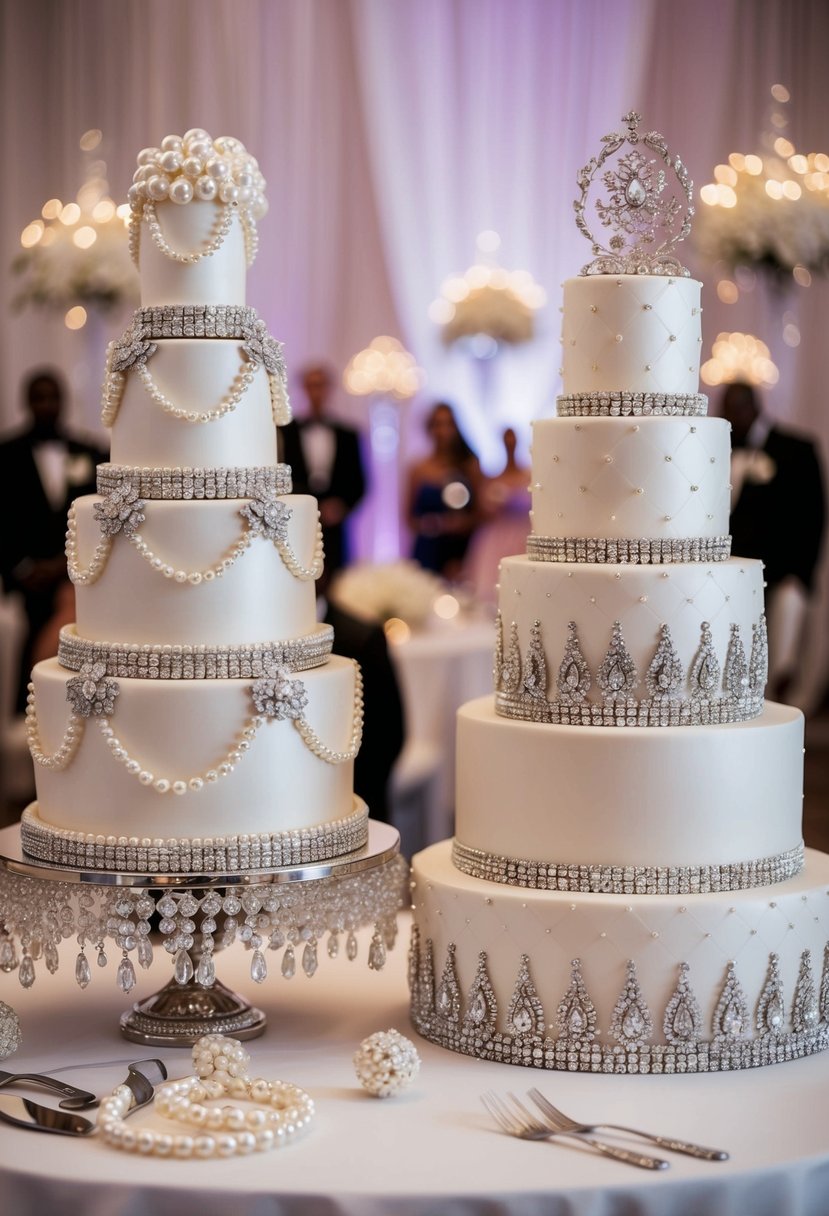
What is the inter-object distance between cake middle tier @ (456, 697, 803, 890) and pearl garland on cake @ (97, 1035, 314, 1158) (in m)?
0.61

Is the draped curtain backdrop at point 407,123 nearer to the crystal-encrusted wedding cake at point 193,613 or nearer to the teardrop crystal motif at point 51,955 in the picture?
the crystal-encrusted wedding cake at point 193,613

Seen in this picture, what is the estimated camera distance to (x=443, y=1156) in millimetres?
2352

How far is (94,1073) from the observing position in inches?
109

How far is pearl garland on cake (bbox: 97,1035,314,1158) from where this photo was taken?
2355 mm

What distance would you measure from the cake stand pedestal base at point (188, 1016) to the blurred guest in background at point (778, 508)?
4.25 metres

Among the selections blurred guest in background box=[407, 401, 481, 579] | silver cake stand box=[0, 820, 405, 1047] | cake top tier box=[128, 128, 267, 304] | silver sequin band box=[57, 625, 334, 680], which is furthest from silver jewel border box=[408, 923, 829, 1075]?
blurred guest in background box=[407, 401, 481, 579]

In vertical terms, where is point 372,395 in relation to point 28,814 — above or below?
above

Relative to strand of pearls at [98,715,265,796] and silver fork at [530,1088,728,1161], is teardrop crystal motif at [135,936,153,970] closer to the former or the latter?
strand of pearls at [98,715,265,796]

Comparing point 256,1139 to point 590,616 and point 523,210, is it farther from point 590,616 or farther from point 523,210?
point 523,210

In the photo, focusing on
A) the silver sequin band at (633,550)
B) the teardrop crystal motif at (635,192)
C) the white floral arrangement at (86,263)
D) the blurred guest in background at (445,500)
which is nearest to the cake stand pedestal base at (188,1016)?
the silver sequin band at (633,550)

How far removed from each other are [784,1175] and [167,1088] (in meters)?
0.95

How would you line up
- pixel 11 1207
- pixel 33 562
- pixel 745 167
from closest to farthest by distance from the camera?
pixel 11 1207 → pixel 745 167 → pixel 33 562

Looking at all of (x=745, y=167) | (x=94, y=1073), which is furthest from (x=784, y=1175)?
(x=745, y=167)

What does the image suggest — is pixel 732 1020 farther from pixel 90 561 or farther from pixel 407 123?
pixel 407 123
